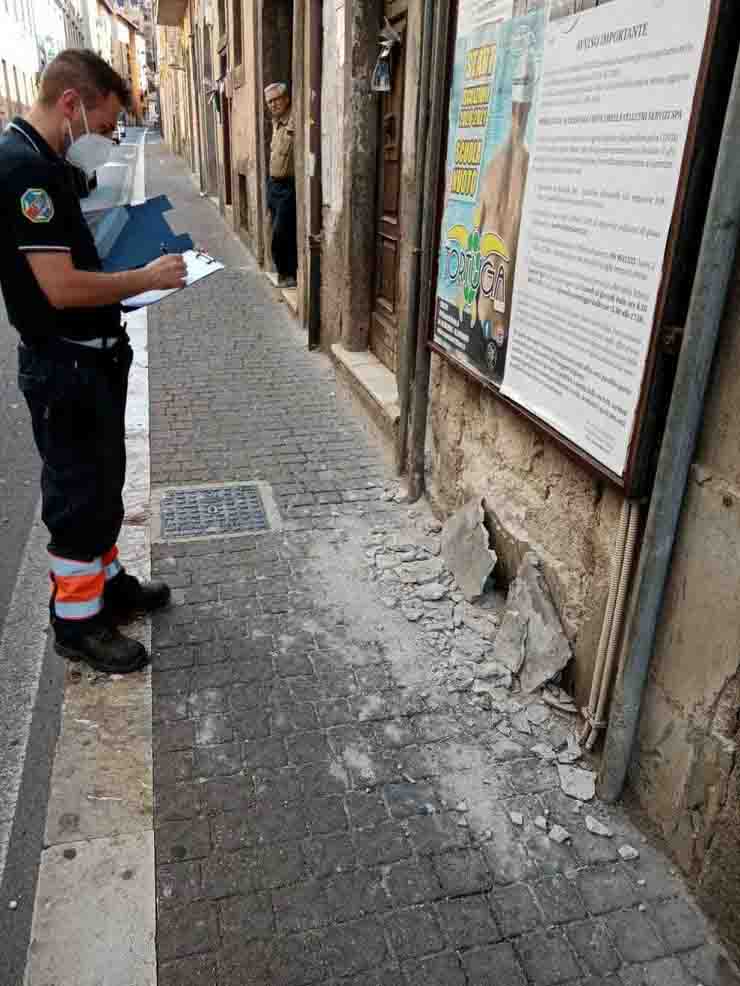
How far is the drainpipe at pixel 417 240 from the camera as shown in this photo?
159 inches

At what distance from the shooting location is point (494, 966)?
2.11m

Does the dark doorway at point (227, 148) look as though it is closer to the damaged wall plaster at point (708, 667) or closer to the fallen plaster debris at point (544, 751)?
the fallen plaster debris at point (544, 751)

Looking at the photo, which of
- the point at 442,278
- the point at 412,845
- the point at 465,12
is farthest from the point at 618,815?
the point at 465,12

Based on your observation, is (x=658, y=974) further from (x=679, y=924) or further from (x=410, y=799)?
(x=410, y=799)

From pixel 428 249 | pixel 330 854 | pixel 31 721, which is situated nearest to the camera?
pixel 330 854

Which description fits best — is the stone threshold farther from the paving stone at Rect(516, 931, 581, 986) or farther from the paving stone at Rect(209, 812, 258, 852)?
the paving stone at Rect(516, 931, 581, 986)

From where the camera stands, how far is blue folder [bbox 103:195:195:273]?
3.07 meters

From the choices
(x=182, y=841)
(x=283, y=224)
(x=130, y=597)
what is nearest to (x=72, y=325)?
(x=130, y=597)

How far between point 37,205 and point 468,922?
2459 millimetres

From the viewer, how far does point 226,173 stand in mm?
16297

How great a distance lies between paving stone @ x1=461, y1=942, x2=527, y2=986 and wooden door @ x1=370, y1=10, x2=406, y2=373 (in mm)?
4267

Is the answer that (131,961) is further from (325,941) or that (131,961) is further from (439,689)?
(439,689)

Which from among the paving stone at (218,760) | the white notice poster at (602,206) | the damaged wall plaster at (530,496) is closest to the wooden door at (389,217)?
the damaged wall plaster at (530,496)

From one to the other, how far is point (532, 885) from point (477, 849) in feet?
0.62
